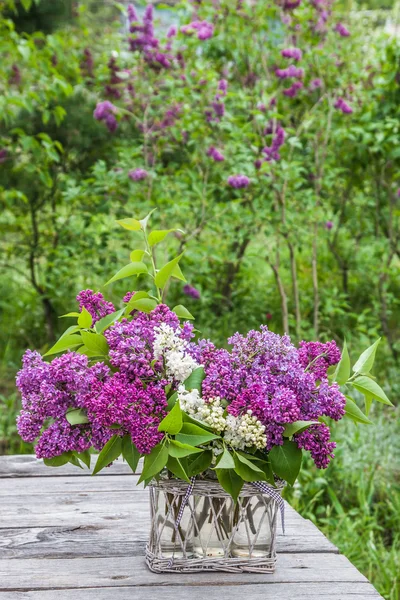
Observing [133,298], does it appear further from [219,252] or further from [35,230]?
[35,230]

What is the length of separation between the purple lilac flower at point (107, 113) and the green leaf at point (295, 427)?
267cm

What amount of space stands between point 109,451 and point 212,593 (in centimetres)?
26

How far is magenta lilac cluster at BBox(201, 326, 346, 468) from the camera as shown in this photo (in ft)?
3.49

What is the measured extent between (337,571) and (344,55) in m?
3.14

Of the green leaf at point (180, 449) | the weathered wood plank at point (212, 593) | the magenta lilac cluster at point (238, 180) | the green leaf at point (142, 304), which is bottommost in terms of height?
the weathered wood plank at point (212, 593)

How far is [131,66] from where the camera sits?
3729 mm

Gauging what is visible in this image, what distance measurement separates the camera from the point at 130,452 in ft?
3.62

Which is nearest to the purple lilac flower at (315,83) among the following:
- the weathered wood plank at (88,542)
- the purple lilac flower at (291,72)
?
the purple lilac flower at (291,72)

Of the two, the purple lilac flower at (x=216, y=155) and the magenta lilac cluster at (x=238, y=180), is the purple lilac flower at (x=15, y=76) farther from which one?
the magenta lilac cluster at (x=238, y=180)

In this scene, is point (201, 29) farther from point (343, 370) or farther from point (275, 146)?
point (343, 370)

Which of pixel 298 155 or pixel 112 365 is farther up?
pixel 298 155

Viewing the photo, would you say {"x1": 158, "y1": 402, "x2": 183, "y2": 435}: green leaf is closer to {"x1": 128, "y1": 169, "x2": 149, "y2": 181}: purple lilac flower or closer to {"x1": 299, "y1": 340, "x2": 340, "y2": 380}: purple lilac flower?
{"x1": 299, "y1": 340, "x2": 340, "y2": 380}: purple lilac flower

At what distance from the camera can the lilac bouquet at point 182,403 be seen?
1.06m

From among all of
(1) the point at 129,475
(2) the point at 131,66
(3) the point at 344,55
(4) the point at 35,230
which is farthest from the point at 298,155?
(1) the point at 129,475
